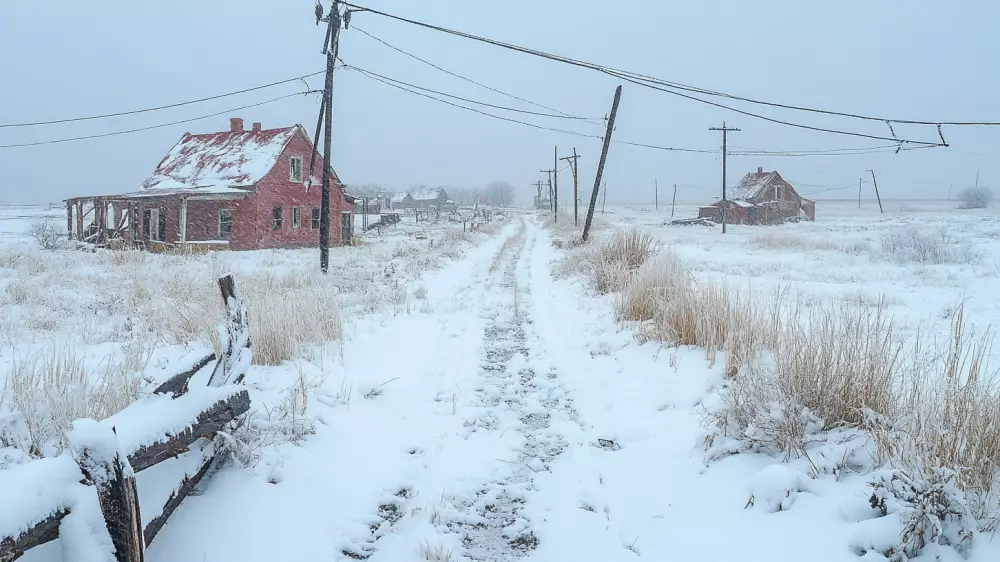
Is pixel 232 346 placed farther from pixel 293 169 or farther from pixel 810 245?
pixel 293 169

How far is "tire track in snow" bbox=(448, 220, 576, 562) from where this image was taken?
121 inches

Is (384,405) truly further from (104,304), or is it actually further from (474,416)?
(104,304)

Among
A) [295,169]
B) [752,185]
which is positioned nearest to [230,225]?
[295,169]

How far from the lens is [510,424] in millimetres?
4590

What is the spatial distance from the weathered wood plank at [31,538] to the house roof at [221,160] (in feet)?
89.5

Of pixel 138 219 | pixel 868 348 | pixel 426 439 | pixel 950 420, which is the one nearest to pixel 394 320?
pixel 426 439

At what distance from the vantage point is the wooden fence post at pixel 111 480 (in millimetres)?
1930

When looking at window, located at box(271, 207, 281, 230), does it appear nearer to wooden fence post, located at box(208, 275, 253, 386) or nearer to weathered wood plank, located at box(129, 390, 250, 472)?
wooden fence post, located at box(208, 275, 253, 386)

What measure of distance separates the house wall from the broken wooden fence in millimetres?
26276

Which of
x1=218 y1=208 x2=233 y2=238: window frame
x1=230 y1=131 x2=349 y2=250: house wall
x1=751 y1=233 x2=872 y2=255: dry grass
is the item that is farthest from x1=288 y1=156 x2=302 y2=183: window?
x1=751 y1=233 x2=872 y2=255: dry grass

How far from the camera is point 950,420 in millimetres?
2701

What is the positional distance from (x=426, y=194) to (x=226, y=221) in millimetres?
69966

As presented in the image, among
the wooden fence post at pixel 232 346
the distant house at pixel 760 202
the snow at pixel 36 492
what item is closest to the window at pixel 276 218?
the wooden fence post at pixel 232 346

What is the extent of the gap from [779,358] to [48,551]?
4300 millimetres
